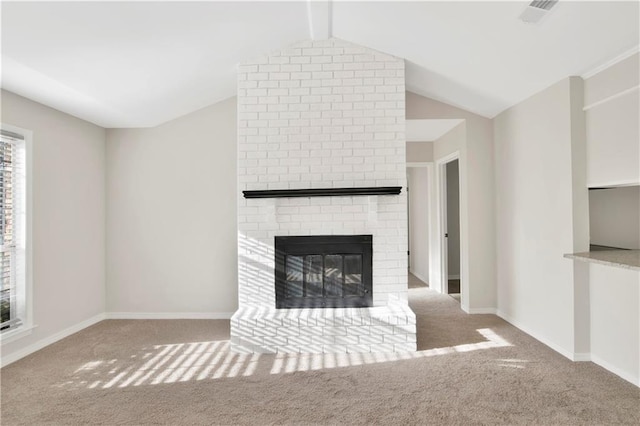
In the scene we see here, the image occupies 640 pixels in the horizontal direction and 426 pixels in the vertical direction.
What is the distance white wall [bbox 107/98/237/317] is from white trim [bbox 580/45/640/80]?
3.59 meters

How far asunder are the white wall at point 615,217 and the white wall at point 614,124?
35 centimetres

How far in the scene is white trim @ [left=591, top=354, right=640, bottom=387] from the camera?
8.99ft

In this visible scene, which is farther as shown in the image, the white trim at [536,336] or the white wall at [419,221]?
the white wall at [419,221]

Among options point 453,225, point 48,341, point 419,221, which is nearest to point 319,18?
point 48,341

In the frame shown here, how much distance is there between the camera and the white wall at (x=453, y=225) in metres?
6.99

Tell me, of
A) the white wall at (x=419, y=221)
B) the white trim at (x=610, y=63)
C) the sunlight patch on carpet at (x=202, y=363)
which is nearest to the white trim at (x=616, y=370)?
the sunlight patch on carpet at (x=202, y=363)

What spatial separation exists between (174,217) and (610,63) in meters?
4.55

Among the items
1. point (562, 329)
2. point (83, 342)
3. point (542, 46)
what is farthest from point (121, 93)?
point (562, 329)

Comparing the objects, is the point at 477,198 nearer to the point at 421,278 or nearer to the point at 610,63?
the point at 610,63

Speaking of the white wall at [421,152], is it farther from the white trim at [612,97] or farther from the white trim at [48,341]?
the white trim at [48,341]

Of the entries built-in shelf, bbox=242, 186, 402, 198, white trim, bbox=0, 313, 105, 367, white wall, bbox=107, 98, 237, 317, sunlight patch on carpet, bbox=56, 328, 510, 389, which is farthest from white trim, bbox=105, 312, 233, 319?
built-in shelf, bbox=242, 186, 402, 198

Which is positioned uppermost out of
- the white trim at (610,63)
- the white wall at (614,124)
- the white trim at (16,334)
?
the white trim at (610,63)

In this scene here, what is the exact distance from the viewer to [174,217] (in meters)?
4.63

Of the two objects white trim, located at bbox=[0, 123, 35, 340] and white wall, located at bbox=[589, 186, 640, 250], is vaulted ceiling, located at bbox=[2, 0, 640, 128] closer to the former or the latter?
white trim, located at bbox=[0, 123, 35, 340]
